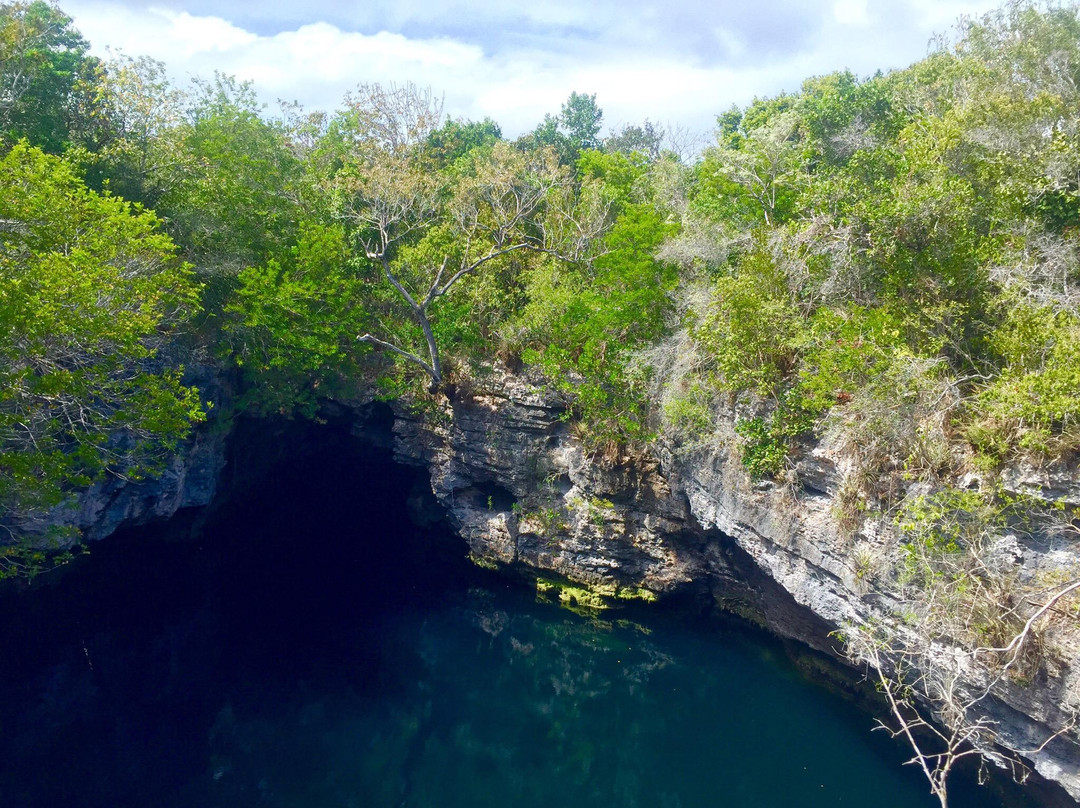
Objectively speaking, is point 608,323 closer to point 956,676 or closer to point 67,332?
point 956,676

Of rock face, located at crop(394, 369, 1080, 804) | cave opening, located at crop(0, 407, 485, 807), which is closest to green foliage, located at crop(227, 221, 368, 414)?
cave opening, located at crop(0, 407, 485, 807)

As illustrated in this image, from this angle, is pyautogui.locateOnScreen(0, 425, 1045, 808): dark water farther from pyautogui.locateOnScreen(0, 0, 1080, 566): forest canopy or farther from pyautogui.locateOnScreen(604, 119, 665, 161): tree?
pyautogui.locateOnScreen(604, 119, 665, 161): tree

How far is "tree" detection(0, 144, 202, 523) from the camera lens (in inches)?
401

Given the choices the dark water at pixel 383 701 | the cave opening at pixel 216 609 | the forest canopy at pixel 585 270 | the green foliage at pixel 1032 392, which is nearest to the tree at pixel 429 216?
the forest canopy at pixel 585 270

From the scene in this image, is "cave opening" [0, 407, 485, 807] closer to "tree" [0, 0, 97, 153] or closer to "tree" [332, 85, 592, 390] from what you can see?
"tree" [332, 85, 592, 390]

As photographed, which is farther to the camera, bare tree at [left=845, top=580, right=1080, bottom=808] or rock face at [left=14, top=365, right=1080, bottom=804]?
rock face at [left=14, top=365, right=1080, bottom=804]

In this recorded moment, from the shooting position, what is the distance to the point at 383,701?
45.1ft

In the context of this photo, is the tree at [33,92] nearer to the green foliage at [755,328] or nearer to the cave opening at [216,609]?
the cave opening at [216,609]

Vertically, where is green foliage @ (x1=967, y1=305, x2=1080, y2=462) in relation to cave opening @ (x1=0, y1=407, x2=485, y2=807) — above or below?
above


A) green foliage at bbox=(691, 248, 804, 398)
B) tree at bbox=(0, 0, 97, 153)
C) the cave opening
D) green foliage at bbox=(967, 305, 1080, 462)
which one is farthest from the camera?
tree at bbox=(0, 0, 97, 153)

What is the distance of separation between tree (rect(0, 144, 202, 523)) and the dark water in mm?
4675

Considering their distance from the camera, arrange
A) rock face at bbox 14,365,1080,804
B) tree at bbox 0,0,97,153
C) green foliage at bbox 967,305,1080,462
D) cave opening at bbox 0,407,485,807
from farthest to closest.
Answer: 1. tree at bbox 0,0,97,153
2. rock face at bbox 14,365,1080,804
3. cave opening at bbox 0,407,485,807
4. green foliage at bbox 967,305,1080,462

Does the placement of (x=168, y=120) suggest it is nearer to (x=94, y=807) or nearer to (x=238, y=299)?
(x=238, y=299)

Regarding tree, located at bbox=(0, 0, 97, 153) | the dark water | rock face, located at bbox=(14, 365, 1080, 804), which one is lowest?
the dark water
